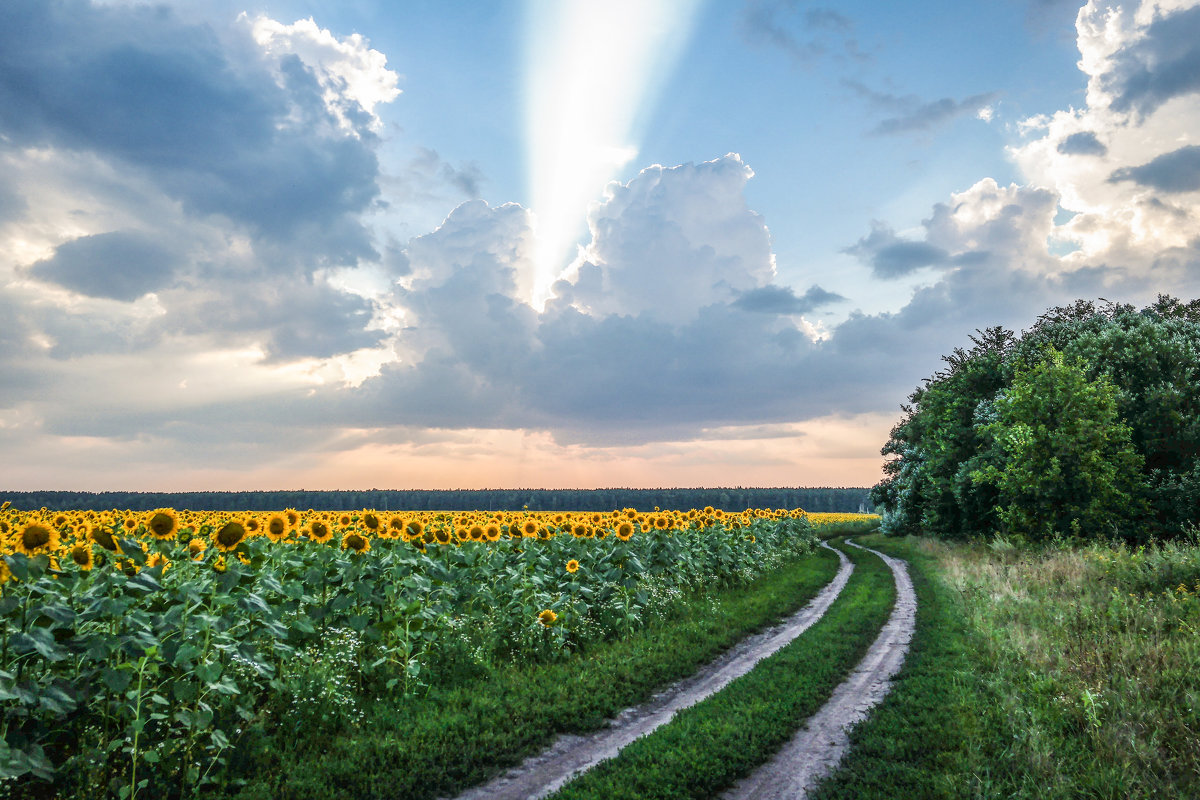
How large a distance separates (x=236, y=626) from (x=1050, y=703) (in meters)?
11.2

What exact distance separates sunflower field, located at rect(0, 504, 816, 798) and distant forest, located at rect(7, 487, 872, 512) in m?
97.6

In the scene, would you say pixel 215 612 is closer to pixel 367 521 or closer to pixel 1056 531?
pixel 367 521

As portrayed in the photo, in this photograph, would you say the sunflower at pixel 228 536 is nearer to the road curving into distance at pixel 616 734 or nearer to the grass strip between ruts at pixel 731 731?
the road curving into distance at pixel 616 734

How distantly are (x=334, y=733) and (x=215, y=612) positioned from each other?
90.7 inches

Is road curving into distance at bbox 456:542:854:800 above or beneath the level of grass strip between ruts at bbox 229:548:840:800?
beneath

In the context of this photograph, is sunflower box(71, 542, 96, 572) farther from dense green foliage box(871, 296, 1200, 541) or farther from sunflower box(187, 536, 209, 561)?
dense green foliage box(871, 296, 1200, 541)

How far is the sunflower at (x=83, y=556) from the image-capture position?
666cm

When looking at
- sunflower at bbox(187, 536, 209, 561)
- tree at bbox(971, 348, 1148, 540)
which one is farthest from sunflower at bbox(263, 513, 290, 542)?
tree at bbox(971, 348, 1148, 540)

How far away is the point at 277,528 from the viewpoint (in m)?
8.94

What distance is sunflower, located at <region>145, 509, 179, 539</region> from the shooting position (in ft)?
23.5

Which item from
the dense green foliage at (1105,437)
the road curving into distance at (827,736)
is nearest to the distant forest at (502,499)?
the dense green foliage at (1105,437)

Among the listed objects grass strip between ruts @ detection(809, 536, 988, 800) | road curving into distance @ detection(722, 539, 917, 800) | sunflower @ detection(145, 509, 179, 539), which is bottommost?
road curving into distance @ detection(722, 539, 917, 800)

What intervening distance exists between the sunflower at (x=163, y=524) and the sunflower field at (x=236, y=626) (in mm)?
25

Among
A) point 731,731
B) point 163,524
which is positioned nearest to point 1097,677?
point 731,731
